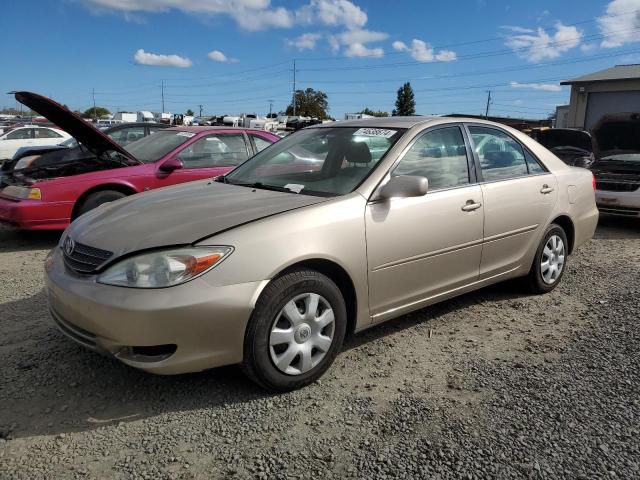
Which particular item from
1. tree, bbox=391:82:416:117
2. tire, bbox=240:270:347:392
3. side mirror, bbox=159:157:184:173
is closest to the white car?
side mirror, bbox=159:157:184:173

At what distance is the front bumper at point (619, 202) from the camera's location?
25.6 feet

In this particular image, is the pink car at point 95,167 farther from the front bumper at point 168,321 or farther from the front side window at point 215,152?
the front bumper at point 168,321

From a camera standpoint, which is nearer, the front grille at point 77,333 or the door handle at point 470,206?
the front grille at point 77,333

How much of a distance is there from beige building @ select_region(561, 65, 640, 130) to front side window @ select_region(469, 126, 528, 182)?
76.4 ft

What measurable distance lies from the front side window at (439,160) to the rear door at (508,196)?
176 mm

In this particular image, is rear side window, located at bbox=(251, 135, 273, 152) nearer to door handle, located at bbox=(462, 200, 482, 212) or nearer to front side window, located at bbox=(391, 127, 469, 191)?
front side window, located at bbox=(391, 127, 469, 191)

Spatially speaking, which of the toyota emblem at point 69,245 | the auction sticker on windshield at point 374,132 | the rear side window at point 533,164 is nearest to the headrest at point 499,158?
the rear side window at point 533,164

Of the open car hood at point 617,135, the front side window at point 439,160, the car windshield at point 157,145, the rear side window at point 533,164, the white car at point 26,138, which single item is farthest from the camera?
the white car at point 26,138

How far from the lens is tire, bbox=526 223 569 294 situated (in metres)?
4.61

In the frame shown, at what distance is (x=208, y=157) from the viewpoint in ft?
23.4

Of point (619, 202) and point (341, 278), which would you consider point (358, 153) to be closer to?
point (341, 278)

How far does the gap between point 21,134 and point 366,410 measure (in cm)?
1726

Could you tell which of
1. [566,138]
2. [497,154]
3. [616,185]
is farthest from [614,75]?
[497,154]

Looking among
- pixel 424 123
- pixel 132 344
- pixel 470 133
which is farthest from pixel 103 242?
pixel 470 133
